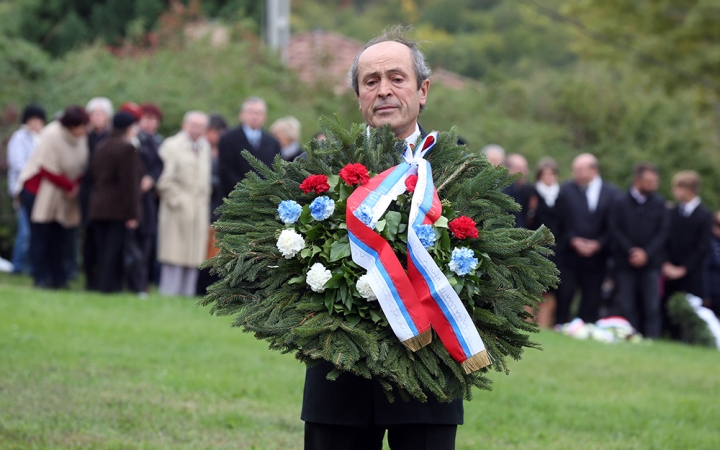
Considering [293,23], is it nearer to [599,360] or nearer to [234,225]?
A: [599,360]

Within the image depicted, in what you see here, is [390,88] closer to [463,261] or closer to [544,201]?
[463,261]

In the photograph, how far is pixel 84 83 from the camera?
59.7ft

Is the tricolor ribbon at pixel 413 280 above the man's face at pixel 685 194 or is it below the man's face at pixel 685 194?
below

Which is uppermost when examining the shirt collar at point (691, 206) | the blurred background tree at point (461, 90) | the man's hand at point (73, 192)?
the blurred background tree at point (461, 90)

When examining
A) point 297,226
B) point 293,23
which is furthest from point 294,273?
point 293,23

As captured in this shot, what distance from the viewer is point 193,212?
13438 millimetres

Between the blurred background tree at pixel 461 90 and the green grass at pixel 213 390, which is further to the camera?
the blurred background tree at pixel 461 90

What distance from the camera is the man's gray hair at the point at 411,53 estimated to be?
4.62 metres

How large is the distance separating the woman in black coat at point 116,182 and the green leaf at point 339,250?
8.35 m

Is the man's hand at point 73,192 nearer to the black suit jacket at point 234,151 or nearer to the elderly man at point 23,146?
the elderly man at point 23,146

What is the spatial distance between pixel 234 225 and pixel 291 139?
369 inches

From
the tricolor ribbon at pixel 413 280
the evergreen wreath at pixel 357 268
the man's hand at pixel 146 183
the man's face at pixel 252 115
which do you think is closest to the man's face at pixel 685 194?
the man's face at pixel 252 115

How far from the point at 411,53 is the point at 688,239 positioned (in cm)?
1109

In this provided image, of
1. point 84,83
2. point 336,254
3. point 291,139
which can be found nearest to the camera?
point 336,254
